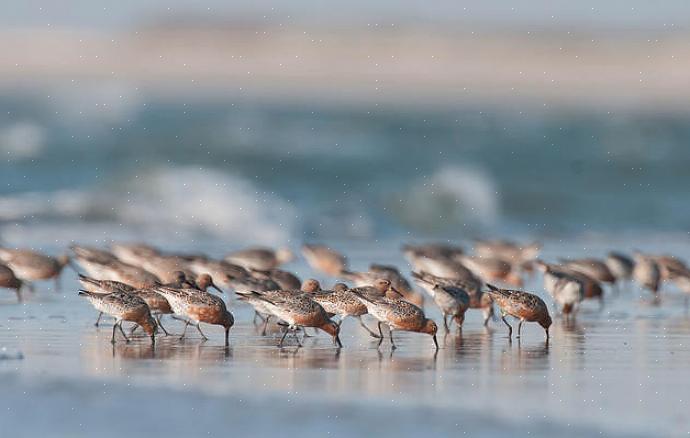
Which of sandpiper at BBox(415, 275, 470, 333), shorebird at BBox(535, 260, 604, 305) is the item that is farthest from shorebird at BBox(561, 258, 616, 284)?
sandpiper at BBox(415, 275, 470, 333)

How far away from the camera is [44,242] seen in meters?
24.8

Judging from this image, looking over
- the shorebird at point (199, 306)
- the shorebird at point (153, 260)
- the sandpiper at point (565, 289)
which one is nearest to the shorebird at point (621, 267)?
the sandpiper at point (565, 289)

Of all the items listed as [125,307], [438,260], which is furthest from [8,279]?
[438,260]

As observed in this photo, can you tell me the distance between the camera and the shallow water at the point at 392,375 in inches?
456

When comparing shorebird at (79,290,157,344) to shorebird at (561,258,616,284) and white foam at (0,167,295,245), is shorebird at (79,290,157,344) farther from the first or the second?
white foam at (0,167,295,245)

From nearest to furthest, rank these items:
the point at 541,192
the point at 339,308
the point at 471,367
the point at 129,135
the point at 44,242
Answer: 1. the point at 471,367
2. the point at 339,308
3. the point at 44,242
4. the point at 541,192
5. the point at 129,135

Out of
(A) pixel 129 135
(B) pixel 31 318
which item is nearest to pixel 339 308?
(B) pixel 31 318

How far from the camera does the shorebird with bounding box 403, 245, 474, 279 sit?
19219 millimetres

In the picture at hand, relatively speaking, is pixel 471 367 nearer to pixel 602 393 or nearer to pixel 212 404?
pixel 602 393

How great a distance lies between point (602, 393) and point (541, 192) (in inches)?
911

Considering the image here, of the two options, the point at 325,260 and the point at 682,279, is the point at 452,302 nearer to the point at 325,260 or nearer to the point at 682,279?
the point at 682,279

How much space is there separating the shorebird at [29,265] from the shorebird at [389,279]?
3.57 metres

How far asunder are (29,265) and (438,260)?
15.7 ft

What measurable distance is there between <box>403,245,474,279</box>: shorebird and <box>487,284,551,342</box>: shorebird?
266cm
